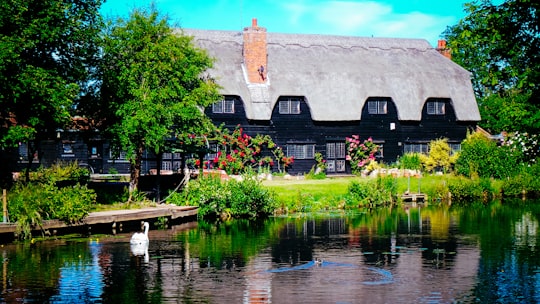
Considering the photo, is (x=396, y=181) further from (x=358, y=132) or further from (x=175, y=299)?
(x=175, y=299)

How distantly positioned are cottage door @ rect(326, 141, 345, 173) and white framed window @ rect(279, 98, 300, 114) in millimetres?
3415

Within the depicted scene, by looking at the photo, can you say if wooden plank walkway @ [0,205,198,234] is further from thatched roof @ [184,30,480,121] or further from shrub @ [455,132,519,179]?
shrub @ [455,132,519,179]

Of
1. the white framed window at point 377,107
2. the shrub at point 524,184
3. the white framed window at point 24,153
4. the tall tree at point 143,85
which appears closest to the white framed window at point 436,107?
the white framed window at point 377,107

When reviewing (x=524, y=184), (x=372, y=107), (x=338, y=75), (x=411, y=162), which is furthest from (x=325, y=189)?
(x=372, y=107)

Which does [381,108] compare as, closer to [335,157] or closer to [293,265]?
[335,157]

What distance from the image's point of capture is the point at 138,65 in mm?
37250

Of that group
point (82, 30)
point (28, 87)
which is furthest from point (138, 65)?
point (28, 87)

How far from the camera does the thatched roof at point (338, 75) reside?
179 feet

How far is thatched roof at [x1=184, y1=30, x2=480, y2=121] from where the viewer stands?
54.6 m

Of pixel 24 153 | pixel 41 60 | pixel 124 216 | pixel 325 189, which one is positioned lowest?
pixel 124 216

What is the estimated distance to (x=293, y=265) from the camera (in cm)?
2570

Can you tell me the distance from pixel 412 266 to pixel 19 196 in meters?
15.2

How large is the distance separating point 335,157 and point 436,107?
9.09 metres

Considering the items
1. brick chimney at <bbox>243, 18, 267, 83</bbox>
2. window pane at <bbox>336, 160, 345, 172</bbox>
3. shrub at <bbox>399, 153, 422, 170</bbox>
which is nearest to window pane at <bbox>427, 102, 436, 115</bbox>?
shrub at <bbox>399, 153, 422, 170</bbox>
